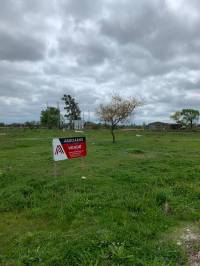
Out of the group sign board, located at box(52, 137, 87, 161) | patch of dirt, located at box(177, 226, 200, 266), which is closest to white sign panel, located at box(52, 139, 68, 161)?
sign board, located at box(52, 137, 87, 161)

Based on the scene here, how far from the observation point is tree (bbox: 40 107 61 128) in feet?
248

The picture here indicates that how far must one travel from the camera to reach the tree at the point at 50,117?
75625 millimetres

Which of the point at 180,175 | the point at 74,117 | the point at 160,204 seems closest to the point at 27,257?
the point at 160,204

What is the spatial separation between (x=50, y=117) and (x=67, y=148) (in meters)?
67.5

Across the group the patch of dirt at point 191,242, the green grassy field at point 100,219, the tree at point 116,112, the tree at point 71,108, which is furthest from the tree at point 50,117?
the patch of dirt at point 191,242

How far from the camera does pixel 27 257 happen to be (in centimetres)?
432

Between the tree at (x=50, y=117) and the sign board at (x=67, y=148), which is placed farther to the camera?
the tree at (x=50, y=117)

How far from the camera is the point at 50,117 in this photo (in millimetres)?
75500

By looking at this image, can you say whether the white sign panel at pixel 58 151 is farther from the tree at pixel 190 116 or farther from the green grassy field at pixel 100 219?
the tree at pixel 190 116

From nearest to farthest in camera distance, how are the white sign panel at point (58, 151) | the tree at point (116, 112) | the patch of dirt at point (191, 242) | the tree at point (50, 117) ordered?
the patch of dirt at point (191, 242)
the white sign panel at point (58, 151)
the tree at point (116, 112)
the tree at point (50, 117)

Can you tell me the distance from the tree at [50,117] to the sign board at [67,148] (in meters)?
66.3

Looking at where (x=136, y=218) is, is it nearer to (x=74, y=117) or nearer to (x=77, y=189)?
(x=77, y=189)

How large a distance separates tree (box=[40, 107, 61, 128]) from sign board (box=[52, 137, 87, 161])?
66258 millimetres

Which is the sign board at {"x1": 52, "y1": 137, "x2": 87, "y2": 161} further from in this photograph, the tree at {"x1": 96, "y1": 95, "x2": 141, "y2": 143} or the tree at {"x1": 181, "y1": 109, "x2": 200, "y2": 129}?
the tree at {"x1": 181, "y1": 109, "x2": 200, "y2": 129}
